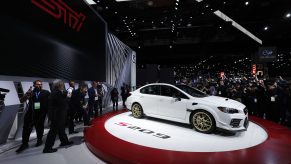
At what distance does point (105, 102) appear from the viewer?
11.5 meters

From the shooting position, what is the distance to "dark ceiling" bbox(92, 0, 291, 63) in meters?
11.1

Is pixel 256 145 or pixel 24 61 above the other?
pixel 24 61

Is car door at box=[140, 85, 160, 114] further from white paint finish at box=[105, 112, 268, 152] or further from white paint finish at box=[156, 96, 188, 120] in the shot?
white paint finish at box=[105, 112, 268, 152]

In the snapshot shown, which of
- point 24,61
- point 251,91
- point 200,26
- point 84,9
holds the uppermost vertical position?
point 200,26

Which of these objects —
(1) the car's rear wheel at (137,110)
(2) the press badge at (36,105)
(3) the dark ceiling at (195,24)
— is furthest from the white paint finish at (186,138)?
(3) the dark ceiling at (195,24)

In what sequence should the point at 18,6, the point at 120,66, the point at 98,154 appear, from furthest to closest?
the point at 120,66
the point at 18,6
the point at 98,154

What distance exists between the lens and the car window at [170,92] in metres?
5.48

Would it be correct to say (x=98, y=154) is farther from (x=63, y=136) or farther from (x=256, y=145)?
(x=256, y=145)

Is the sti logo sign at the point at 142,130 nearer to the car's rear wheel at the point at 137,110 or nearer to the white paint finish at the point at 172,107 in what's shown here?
the car's rear wheel at the point at 137,110

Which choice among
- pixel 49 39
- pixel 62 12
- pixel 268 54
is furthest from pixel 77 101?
pixel 268 54

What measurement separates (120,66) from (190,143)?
10.9m

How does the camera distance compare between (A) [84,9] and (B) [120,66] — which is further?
(B) [120,66]

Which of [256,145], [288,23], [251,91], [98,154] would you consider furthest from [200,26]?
[98,154]

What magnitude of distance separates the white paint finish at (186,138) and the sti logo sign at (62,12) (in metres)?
4.10
